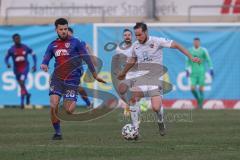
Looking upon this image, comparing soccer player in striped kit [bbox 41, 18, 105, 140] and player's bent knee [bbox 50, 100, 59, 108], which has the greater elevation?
soccer player in striped kit [bbox 41, 18, 105, 140]

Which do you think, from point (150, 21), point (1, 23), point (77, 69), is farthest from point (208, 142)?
point (1, 23)

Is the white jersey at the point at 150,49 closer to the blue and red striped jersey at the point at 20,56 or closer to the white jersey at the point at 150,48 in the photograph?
the white jersey at the point at 150,48

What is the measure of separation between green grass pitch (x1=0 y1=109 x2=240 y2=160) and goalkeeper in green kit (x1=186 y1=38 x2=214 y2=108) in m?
5.67

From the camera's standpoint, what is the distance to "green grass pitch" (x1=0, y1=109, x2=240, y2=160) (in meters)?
12.7

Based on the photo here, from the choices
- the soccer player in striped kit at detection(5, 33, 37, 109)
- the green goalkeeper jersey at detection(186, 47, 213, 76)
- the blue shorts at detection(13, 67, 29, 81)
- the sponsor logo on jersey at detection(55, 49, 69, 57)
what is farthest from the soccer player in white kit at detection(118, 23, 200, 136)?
the blue shorts at detection(13, 67, 29, 81)

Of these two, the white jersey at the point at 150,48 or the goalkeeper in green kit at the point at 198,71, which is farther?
the goalkeeper in green kit at the point at 198,71

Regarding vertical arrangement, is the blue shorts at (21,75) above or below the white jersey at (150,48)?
below

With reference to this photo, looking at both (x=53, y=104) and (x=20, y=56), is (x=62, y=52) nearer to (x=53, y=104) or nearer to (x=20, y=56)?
(x=53, y=104)

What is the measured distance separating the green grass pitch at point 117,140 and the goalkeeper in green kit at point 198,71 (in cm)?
567

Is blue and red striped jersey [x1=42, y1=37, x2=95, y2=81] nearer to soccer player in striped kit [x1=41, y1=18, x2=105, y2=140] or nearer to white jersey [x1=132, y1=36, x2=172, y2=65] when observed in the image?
soccer player in striped kit [x1=41, y1=18, x2=105, y2=140]

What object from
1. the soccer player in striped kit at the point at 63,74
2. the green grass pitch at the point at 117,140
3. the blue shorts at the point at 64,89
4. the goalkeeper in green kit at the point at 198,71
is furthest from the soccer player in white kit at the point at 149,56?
the goalkeeper in green kit at the point at 198,71

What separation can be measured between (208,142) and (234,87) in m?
14.8

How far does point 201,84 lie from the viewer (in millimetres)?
29125

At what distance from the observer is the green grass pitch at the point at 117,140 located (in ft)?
41.7
